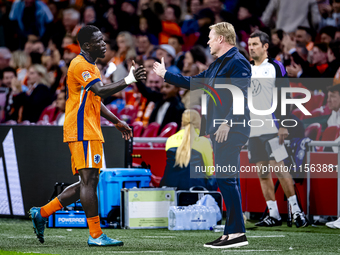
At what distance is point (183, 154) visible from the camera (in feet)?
24.8

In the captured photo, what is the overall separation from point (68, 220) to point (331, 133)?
12.0 feet

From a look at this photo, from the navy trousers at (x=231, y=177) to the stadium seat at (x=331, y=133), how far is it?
333 cm

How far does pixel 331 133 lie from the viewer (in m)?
7.82

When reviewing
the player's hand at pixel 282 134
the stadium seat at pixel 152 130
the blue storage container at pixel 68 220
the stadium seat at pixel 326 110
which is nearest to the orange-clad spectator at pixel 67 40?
the stadium seat at pixel 152 130

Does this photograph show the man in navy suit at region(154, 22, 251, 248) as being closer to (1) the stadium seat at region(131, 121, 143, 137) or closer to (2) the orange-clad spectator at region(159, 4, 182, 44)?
(1) the stadium seat at region(131, 121, 143, 137)

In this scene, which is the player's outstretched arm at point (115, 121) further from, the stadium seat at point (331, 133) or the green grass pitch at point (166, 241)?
the stadium seat at point (331, 133)

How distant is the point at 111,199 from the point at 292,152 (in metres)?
2.42

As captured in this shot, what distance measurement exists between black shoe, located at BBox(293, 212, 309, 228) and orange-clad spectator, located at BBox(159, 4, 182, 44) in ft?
20.6

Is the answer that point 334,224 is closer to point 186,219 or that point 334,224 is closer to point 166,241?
point 186,219

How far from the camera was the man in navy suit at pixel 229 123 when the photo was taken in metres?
4.80

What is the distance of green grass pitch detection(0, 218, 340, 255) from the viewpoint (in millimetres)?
4723

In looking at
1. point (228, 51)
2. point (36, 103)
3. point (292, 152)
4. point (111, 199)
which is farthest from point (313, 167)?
point (36, 103)

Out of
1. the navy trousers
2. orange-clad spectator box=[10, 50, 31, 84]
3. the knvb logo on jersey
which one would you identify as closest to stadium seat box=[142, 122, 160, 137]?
the knvb logo on jersey

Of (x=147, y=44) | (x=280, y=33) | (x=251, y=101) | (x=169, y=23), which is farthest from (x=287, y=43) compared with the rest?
(x=147, y=44)
